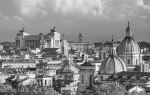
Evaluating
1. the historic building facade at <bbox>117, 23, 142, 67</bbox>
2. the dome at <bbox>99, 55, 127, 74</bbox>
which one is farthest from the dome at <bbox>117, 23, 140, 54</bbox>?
the dome at <bbox>99, 55, 127, 74</bbox>

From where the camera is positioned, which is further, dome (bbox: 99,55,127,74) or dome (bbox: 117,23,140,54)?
dome (bbox: 117,23,140,54)

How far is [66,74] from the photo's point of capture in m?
91.8

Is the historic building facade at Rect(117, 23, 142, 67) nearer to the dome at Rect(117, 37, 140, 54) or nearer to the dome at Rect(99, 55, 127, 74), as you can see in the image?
the dome at Rect(117, 37, 140, 54)

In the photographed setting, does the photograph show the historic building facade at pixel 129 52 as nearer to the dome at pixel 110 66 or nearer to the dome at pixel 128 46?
the dome at pixel 128 46

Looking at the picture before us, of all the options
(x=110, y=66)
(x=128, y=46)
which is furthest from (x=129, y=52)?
(x=110, y=66)

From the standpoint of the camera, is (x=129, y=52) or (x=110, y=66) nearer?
(x=110, y=66)

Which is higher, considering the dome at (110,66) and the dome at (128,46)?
the dome at (128,46)

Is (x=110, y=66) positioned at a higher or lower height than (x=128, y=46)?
lower

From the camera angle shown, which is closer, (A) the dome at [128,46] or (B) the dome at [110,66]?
(B) the dome at [110,66]

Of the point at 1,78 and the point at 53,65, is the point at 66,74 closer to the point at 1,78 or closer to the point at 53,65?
the point at 1,78

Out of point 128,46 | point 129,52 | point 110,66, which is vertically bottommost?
point 110,66

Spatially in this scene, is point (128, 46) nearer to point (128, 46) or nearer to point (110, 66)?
point (128, 46)

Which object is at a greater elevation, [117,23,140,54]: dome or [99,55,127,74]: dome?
[117,23,140,54]: dome

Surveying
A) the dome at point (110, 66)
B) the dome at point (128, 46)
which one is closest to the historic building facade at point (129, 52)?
the dome at point (128, 46)
